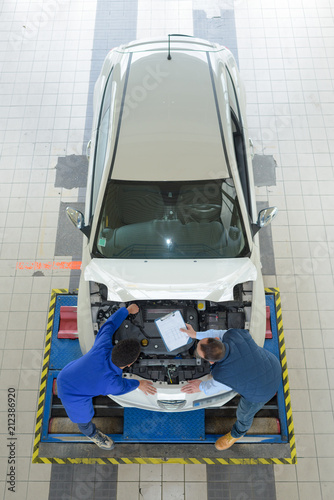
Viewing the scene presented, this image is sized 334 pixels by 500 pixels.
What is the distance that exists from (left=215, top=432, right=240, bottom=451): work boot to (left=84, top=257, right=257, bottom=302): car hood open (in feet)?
4.50

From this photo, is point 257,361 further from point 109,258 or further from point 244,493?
point 244,493

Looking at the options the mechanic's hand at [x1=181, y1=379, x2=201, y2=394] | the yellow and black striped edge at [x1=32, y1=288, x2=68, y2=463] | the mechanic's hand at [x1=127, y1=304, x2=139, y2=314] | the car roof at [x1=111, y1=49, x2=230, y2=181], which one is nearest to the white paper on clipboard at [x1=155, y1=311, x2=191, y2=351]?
the mechanic's hand at [x1=127, y1=304, x2=139, y2=314]

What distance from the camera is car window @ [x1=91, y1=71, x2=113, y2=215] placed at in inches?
143

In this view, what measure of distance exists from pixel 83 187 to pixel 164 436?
3408 mm

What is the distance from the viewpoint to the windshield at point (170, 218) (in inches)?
130

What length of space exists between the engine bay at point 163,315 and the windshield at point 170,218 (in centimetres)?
47

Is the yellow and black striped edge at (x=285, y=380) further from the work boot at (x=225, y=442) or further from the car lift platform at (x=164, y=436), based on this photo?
the work boot at (x=225, y=442)

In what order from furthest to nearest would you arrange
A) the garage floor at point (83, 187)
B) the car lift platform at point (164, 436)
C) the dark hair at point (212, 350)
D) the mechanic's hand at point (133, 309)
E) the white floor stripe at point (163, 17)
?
the white floor stripe at point (163, 17) < the garage floor at point (83, 187) < the car lift platform at point (164, 436) < the mechanic's hand at point (133, 309) < the dark hair at point (212, 350)

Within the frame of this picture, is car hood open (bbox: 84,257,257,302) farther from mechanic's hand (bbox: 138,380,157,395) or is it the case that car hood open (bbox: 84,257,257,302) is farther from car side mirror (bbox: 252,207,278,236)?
mechanic's hand (bbox: 138,380,157,395)

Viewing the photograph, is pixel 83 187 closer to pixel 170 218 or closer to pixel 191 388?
pixel 170 218

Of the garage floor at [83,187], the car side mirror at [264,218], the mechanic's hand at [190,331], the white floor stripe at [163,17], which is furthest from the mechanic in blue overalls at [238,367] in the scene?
the white floor stripe at [163,17]

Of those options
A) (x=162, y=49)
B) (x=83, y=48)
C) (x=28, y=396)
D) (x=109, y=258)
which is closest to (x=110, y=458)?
(x=28, y=396)

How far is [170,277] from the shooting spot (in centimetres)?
297

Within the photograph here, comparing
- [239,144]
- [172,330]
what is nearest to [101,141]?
[239,144]
